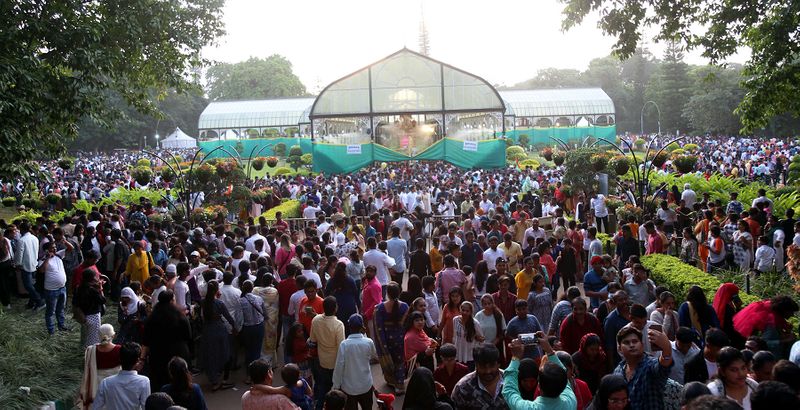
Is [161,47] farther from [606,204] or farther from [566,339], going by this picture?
[566,339]

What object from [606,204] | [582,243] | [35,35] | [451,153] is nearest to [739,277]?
[582,243]

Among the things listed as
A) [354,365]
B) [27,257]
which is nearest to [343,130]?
[27,257]

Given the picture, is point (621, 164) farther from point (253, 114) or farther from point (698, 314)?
point (253, 114)

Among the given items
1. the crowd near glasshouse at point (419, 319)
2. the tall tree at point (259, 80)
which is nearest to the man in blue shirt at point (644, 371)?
the crowd near glasshouse at point (419, 319)

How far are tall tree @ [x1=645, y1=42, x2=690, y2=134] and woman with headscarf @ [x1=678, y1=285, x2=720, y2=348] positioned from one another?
61.1m

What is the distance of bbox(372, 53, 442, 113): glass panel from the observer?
34438 mm

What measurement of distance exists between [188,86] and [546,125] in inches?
1876

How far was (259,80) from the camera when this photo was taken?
83188 mm

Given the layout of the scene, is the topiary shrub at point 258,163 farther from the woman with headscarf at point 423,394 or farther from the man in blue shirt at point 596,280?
the woman with headscarf at point 423,394

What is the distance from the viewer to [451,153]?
31.5 metres

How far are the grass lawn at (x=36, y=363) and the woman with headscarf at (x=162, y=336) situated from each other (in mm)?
1491

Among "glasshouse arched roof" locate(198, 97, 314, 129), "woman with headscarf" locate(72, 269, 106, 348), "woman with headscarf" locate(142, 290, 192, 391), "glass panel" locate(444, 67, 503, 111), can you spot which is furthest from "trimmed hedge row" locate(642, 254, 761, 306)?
"glasshouse arched roof" locate(198, 97, 314, 129)

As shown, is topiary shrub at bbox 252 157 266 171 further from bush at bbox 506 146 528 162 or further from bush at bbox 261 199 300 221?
bush at bbox 506 146 528 162

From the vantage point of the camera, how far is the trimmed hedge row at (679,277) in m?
9.45
